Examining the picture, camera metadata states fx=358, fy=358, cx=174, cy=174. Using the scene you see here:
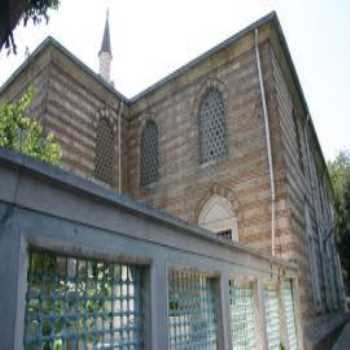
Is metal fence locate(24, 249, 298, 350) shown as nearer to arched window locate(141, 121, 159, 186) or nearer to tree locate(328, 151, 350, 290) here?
arched window locate(141, 121, 159, 186)

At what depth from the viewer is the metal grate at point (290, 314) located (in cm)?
708

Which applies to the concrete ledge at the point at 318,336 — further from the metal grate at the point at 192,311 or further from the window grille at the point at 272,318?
the metal grate at the point at 192,311

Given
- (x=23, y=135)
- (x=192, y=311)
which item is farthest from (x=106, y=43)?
(x=192, y=311)

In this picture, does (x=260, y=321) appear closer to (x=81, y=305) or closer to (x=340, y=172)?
(x=81, y=305)

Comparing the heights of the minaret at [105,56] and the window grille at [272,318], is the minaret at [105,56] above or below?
above

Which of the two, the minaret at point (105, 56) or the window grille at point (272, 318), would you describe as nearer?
the window grille at point (272, 318)

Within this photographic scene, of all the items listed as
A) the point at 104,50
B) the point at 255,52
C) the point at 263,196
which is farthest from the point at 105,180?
the point at 104,50

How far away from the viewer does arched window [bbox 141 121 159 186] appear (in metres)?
12.3

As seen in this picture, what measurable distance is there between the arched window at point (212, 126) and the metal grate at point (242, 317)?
5.76 meters

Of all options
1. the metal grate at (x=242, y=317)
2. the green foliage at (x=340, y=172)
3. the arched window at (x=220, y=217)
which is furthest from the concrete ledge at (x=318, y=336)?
the green foliage at (x=340, y=172)

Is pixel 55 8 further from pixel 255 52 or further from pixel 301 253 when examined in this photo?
pixel 301 253

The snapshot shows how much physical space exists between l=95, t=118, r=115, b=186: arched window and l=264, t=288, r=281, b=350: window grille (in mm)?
6920

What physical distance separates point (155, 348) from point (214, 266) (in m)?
1.45

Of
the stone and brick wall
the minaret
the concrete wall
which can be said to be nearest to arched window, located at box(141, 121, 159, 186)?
the stone and brick wall
